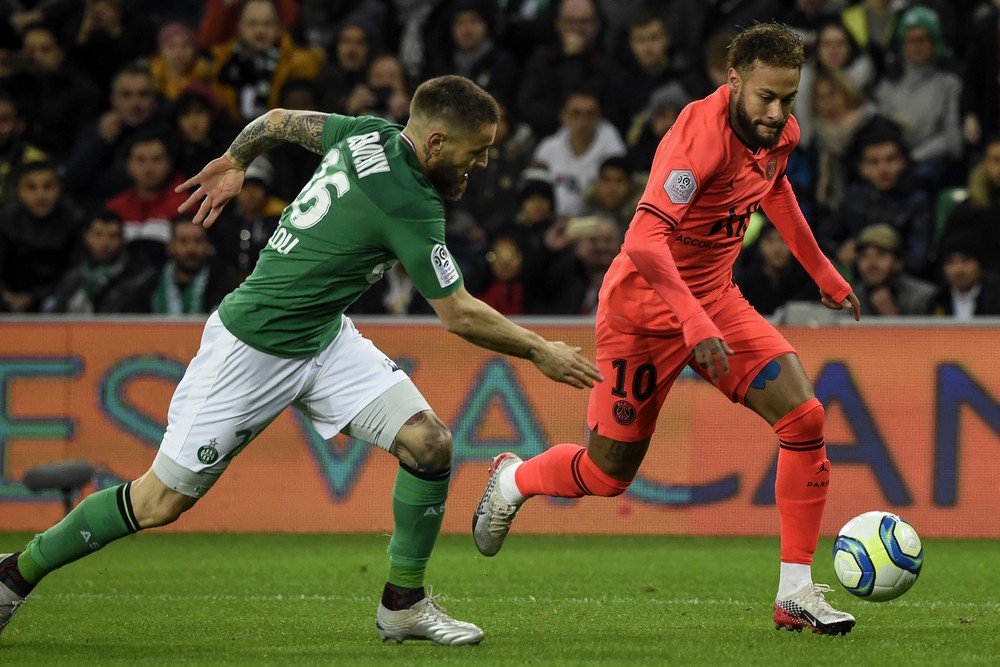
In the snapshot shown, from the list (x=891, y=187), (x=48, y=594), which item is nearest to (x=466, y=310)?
(x=48, y=594)

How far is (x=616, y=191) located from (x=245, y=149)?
5763 millimetres

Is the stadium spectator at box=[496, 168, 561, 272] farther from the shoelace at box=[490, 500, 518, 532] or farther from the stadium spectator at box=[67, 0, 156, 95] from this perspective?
the shoelace at box=[490, 500, 518, 532]

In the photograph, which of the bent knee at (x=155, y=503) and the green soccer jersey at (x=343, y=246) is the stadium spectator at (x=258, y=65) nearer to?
the green soccer jersey at (x=343, y=246)

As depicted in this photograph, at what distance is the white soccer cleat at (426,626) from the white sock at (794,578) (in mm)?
1277

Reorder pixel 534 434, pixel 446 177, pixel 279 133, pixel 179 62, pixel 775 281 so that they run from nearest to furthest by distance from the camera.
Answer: pixel 446 177 < pixel 279 133 < pixel 534 434 < pixel 775 281 < pixel 179 62

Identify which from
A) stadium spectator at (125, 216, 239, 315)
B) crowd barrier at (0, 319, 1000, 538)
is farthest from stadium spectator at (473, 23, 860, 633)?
stadium spectator at (125, 216, 239, 315)

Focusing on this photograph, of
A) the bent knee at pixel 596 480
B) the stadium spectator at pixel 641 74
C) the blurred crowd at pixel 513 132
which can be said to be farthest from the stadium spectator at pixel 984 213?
the bent knee at pixel 596 480

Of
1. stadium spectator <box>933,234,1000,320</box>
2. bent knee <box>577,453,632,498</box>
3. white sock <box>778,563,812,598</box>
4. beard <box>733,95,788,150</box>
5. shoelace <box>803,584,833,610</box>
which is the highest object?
beard <box>733,95,788,150</box>

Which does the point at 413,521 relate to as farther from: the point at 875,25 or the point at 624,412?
the point at 875,25

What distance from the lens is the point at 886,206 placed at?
Answer: 11.2 m

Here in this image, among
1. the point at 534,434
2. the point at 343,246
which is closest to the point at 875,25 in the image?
the point at 534,434

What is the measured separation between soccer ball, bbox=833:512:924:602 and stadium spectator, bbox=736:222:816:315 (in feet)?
15.1

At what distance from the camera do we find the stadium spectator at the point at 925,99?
11773 millimetres

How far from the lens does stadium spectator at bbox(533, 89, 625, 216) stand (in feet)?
39.8
